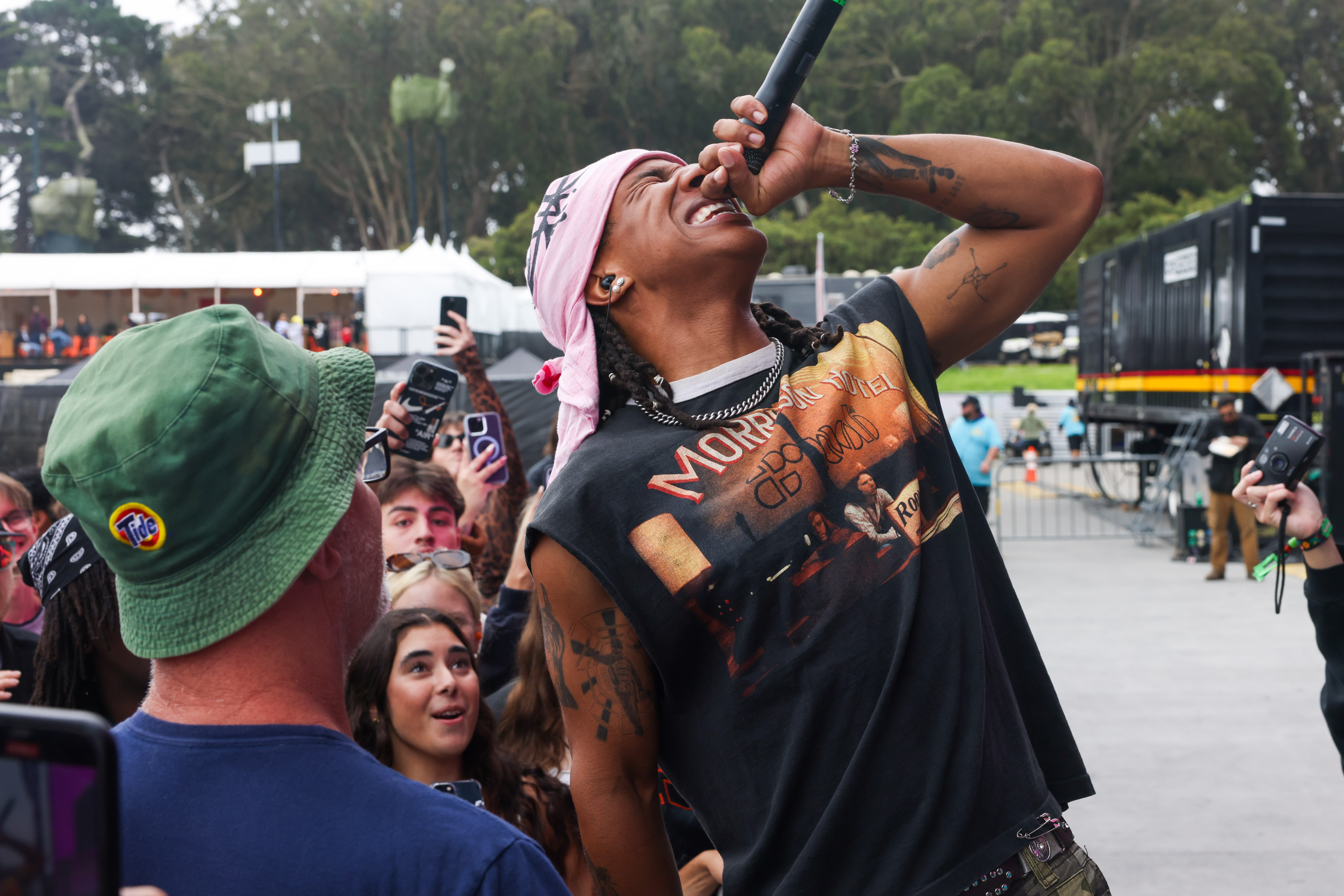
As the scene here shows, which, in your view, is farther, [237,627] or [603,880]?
[603,880]

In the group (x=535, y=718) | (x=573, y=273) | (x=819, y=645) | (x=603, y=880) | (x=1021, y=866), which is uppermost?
(x=573, y=273)

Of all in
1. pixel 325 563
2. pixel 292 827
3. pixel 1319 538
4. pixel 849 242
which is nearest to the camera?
pixel 292 827

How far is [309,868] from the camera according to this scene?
1.08m

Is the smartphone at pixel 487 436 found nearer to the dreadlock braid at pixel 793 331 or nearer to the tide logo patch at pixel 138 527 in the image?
the dreadlock braid at pixel 793 331

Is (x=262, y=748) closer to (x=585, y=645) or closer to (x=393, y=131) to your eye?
(x=585, y=645)

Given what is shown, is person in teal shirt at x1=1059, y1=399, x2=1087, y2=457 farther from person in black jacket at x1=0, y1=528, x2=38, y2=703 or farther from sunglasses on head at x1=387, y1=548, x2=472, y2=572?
person in black jacket at x1=0, y1=528, x2=38, y2=703

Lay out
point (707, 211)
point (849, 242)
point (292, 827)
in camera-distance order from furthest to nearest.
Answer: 1. point (849, 242)
2. point (707, 211)
3. point (292, 827)

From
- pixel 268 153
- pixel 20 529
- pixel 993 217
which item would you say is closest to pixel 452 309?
pixel 20 529

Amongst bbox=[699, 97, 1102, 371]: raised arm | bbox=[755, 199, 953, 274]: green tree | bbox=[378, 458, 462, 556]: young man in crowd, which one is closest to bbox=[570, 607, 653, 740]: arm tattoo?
bbox=[699, 97, 1102, 371]: raised arm

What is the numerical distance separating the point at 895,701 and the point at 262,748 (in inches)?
40.3

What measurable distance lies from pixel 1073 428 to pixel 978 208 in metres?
25.2

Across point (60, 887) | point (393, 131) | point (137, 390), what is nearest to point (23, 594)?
point (137, 390)

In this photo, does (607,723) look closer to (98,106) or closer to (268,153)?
(268,153)

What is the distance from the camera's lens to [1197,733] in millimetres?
6688
